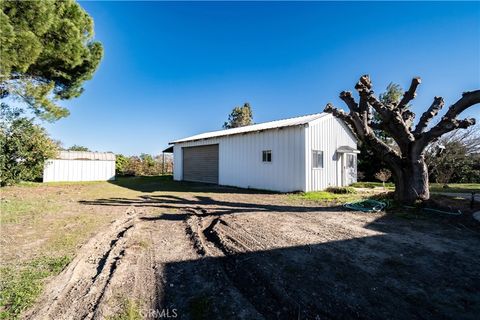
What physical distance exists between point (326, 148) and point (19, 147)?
1648 cm

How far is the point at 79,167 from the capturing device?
701 inches

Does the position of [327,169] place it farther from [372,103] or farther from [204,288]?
[204,288]

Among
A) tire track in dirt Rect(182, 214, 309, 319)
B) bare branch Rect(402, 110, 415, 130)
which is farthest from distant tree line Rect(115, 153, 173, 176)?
bare branch Rect(402, 110, 415, 130)

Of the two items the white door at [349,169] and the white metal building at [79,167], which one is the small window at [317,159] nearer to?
the white door at [349,169]

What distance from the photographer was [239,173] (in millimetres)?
13789

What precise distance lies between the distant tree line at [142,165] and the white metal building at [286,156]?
37.2 feet

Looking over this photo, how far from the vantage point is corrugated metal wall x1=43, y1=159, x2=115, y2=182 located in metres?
16.5

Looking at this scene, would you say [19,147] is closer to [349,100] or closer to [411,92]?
[349,100]

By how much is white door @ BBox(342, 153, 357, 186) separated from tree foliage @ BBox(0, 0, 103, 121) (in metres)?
14.1

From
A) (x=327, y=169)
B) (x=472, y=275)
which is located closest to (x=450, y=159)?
(x=327, y=169)

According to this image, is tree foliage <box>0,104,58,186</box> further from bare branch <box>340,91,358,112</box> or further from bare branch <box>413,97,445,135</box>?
bare branch <box>413,97,445,135</box>

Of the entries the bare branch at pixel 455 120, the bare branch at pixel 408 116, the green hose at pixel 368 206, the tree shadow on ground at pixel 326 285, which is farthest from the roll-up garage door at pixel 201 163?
the tree shadow on ground at pixel 326 285

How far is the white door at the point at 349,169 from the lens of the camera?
553 inches

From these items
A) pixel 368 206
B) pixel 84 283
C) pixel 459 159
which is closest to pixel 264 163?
pixel 368 206
